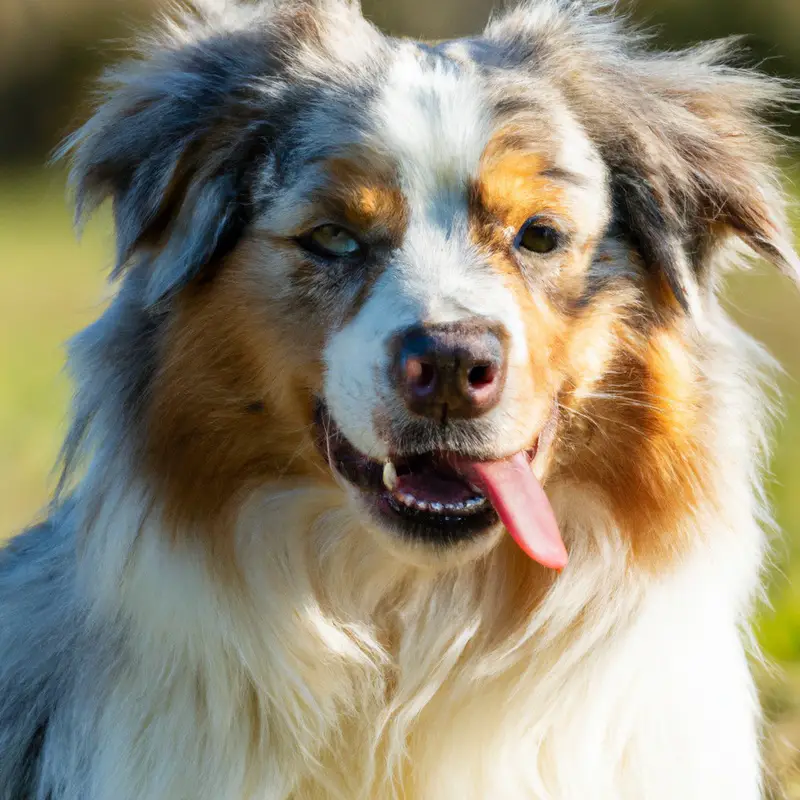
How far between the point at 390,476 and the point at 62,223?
548 inches

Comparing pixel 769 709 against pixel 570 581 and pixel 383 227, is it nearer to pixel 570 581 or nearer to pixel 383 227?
pixel 570 581

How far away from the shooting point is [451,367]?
2.83 meters

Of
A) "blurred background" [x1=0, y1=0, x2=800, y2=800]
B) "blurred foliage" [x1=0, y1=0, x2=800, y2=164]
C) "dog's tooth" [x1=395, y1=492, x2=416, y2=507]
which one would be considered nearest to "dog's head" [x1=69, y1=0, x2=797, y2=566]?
"dog's tooth" [x1=395, y1=492, x2=416, y2=507]

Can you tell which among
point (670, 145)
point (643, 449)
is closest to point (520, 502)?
point (643, 449)

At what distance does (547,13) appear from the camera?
3.60m

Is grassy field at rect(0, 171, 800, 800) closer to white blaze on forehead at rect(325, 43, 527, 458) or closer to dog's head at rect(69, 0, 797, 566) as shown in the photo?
dog's head at rect(69, 0, 797, 566)

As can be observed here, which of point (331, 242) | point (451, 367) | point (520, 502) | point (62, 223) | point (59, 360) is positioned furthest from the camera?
point (62, 223)

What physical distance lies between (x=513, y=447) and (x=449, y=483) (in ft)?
0.61

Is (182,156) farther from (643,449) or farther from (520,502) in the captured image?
(643,449)

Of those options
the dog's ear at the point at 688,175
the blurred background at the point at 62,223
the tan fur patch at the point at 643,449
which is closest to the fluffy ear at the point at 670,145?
the dog's ear at the point at 688,175

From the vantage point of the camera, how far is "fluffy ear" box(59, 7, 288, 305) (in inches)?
127

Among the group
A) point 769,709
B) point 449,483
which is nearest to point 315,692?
point 449,483

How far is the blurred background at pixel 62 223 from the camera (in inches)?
283

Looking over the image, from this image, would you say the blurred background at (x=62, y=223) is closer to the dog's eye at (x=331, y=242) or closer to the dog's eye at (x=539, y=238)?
the dog's eye at (x=539, y=238)
